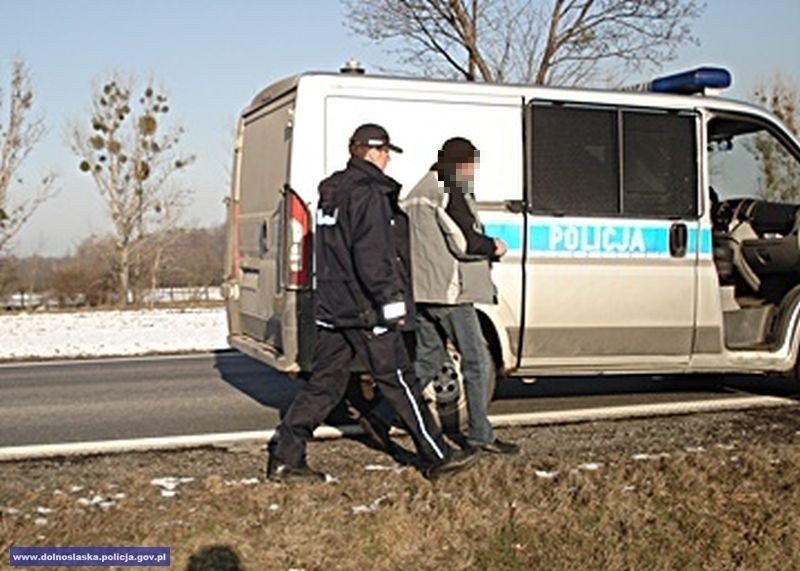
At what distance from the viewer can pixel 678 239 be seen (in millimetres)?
7566

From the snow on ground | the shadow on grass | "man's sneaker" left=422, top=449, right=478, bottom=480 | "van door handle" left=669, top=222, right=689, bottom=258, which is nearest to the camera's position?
the shadow on grass

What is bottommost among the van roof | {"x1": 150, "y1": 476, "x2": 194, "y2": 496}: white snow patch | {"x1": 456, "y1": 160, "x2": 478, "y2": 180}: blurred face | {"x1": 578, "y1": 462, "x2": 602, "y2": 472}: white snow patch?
{"x1": 150, "y1": 476, "x2": 194, "y2": 496}: white snow patch

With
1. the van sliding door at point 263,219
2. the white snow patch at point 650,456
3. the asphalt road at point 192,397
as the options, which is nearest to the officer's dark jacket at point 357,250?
the van sliding door at point 263,219

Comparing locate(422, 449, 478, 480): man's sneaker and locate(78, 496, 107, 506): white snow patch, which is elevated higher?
locate(422, 449, 478, 480): man's sneaker

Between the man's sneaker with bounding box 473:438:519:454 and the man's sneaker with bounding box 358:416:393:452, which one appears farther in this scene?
the man's sneaker with bounding box 358:416:393:452

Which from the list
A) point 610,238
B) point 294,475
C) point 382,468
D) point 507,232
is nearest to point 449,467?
point 382,468

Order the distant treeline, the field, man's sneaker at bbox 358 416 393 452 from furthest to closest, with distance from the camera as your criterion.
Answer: the distant treeline, man's sneaker at bbox 358 416 393 452, the field

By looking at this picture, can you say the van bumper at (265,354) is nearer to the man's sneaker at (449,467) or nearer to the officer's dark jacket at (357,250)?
the officer's dark jacket at (357,250)

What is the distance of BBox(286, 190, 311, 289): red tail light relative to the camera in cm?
668

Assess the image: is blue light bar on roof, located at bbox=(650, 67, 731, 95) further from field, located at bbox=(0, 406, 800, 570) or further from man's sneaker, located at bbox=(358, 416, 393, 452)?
man's sneaker, located at bbox=(358, 416, 393, 452)

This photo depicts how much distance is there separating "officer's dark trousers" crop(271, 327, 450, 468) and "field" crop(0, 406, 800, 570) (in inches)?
8.7

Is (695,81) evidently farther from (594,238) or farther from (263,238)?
(263,238)

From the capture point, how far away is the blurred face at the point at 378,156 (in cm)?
568

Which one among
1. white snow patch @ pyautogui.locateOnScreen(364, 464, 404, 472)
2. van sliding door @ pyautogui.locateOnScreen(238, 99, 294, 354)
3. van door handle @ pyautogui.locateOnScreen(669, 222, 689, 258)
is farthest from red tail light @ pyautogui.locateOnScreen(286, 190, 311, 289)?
van door handle @ pyautogui.locateOnScreen(669, 222, 689, 258)
